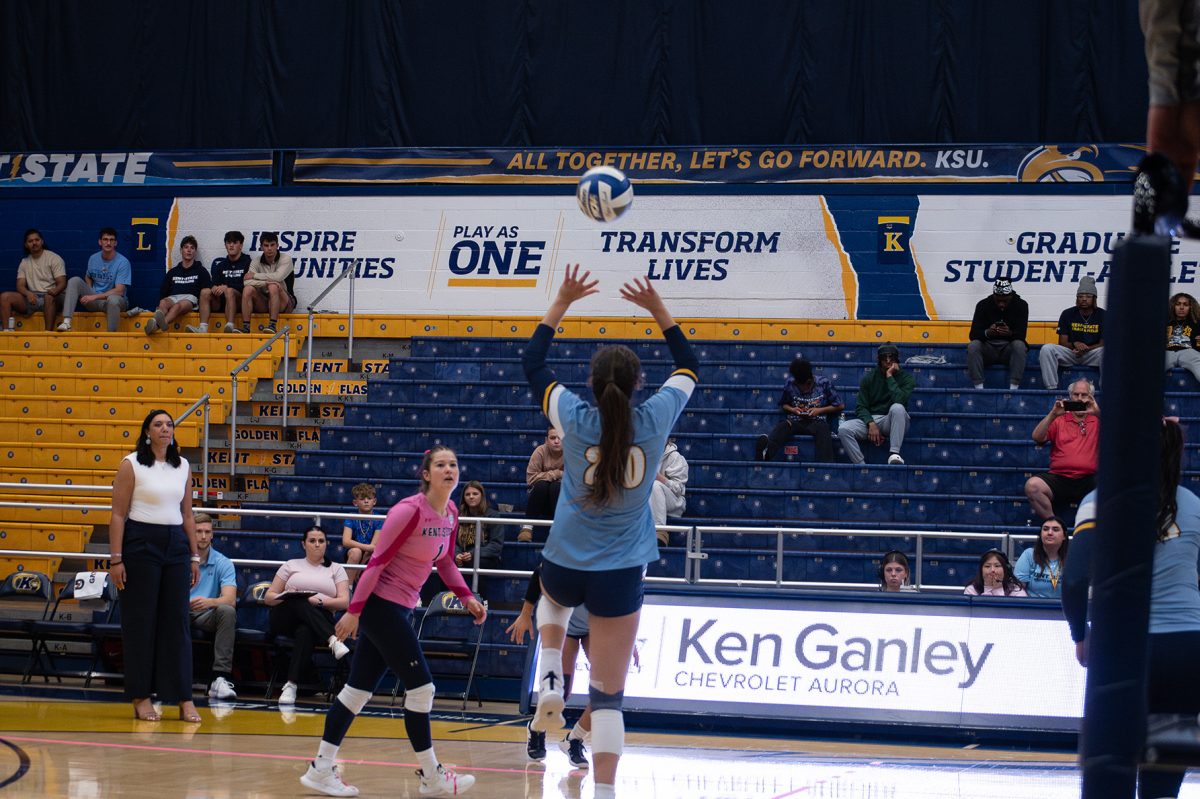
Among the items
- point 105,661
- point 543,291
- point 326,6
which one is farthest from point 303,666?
point 326,6

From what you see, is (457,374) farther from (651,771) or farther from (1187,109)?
(1187,109)

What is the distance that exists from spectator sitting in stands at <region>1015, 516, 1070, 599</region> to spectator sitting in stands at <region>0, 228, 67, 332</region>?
13188mm

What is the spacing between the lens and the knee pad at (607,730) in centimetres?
544

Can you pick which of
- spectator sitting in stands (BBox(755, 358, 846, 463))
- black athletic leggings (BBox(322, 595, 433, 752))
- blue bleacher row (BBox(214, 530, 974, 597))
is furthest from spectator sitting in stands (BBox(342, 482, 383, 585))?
black athletic leggings (BBox(322, 595, 433, 752))

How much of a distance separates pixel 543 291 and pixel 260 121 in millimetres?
5346

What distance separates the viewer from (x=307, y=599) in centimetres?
1169

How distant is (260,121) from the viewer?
2011 cm

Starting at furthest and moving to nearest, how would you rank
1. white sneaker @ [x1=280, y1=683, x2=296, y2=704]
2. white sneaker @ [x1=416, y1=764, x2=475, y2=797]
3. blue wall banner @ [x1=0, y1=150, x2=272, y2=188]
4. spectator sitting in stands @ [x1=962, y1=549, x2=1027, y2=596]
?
blue wall banner @ [x1=0, y1=150, x2=272, y2=188] < white sneaker @ [x1=280, y1=683, x2=296, y2=704] < spectator sitting in stands @ [x1=962, y1=549, x2=1027, y2=596] < white sneaker @ [x1=416, y1=764, x2=475, y2=797]

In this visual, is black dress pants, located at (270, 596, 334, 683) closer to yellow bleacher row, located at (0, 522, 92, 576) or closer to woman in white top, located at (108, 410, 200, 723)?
woman in white top, located at (108, 410, 200, 723)

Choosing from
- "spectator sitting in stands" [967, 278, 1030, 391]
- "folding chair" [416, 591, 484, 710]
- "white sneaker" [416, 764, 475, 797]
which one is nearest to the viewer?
"white sneaker" [416, 764, 475, 797]

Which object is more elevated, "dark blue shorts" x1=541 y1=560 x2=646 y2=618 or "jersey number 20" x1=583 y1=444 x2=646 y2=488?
"jersey number 20" x1=583 y1=444 x2=646 y2=488

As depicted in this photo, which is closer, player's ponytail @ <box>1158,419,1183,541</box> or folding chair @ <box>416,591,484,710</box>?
player's ponytail @ <box>1158,419,1183,541</box>

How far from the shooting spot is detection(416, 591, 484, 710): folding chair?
11.6 metres

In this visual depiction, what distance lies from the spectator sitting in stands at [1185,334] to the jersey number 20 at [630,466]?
10.9 m
